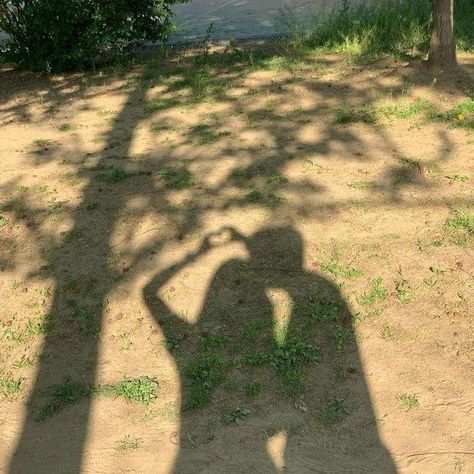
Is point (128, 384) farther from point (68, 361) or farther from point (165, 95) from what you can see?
point (165, 95)

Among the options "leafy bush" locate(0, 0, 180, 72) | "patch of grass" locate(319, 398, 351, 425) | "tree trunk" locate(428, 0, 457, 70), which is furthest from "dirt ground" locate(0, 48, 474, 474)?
"leafy bush" locate(0, 0, 180, 72)

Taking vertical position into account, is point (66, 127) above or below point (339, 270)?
above

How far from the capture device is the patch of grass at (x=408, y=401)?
342 centimetres

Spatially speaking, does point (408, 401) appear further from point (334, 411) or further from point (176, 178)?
point (176, 178)

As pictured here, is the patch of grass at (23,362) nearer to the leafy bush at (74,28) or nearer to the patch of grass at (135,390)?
the patch of grass at (135,390)

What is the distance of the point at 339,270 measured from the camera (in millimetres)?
4523

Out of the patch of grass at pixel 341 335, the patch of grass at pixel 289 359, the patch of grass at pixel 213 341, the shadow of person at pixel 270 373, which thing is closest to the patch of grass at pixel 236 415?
the shadow of person at pixel 270 373

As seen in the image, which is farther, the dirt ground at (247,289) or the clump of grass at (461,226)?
the clump of grass at (461,226)

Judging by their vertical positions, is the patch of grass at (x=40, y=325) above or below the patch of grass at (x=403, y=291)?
above

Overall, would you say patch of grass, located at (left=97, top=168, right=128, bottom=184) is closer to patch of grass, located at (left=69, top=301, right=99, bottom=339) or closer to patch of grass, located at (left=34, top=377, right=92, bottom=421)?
patch of grass, located at (left=69, top=301, right=99, bottom=339)

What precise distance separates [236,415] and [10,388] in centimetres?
146

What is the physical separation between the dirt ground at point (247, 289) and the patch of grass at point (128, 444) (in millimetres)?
15

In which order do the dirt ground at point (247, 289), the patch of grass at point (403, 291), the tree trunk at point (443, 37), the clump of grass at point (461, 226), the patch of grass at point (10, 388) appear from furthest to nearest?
the tree trunk at point (443, 37), the clump of grass at point (461, 226), the patch of grass at point (403, 291), the patch of grass at point (10, 388), the dirt ground at point (247, 289)

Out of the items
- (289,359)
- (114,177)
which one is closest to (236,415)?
(289,359)
